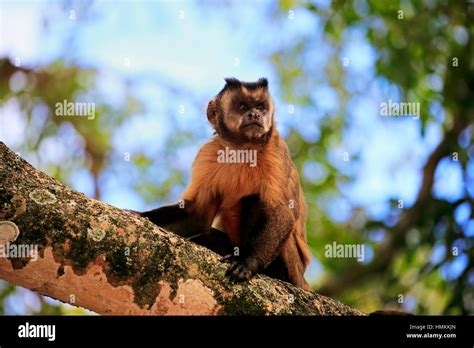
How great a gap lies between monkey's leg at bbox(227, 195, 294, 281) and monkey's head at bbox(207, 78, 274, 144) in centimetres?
80

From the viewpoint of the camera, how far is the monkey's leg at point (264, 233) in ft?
23.5

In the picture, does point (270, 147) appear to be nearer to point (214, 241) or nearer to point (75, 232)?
point (214, 241)

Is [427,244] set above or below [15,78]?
below

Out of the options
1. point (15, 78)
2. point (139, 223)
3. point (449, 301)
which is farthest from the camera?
point (15, 78)

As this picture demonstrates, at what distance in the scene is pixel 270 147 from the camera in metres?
8.44

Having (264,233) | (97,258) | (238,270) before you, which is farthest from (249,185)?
(97,258)

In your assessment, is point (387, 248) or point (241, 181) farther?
point (387, 248)

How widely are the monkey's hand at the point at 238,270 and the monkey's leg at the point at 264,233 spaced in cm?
27

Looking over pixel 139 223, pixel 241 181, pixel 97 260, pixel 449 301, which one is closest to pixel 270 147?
pixel 241 181

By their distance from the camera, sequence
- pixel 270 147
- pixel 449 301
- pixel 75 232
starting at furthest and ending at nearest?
pixel 449 301 → pixel 270 147 → pixel 75 232

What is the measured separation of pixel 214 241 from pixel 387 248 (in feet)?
19.7

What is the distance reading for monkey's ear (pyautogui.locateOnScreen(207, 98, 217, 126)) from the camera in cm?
888

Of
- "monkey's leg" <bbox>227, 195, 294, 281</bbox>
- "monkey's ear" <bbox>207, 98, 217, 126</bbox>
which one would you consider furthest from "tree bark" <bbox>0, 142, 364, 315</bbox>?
"monkey's ear" <bbox>207, 98, 217, 126</bbox>

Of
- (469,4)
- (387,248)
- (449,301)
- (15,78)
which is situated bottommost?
(449,301)
